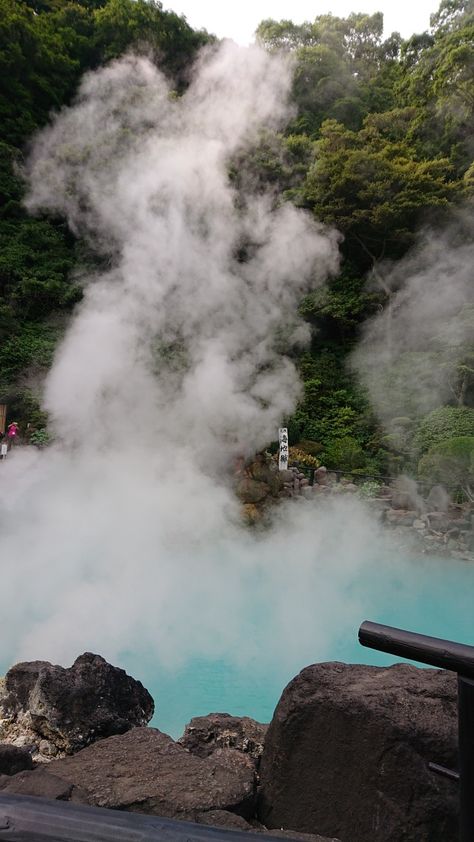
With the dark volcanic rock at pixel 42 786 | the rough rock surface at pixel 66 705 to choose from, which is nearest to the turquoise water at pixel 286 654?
the rough rock surface at pixel 66 705

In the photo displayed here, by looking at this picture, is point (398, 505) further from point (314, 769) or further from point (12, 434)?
point (314, 769)

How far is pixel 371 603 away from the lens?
5.76m

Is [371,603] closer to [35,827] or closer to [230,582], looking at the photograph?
[230,582]

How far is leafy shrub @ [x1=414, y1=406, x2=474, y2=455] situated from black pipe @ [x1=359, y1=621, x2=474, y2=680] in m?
9.70

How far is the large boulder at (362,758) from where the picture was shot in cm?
171

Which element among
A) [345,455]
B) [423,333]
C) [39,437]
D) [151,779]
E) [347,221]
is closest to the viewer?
[151,779]

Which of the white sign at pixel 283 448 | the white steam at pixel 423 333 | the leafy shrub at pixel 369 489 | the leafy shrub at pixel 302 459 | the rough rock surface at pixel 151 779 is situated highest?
the white steam at pixel 423 333

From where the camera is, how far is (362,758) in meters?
1.83

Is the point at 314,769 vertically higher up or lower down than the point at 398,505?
lower down

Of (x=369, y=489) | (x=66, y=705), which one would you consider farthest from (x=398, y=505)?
(x=66, y=705)

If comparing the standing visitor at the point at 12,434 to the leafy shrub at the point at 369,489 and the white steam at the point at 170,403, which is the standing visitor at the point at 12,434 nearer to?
the white steam at the point at 170,403

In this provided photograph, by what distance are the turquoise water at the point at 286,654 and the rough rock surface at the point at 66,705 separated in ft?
3.14

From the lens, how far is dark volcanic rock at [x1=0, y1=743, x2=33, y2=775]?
7.03 feet

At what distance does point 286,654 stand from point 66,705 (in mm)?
2259
